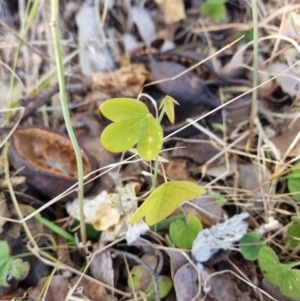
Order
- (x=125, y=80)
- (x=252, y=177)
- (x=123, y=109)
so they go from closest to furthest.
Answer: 1. (x=123, y=109)
2. (x=252, y=177)
3. (x=125, y=80)

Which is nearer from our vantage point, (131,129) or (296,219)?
(131,129)

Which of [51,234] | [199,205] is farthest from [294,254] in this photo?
[51,234]

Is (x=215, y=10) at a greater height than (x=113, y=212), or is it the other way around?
(x=215, y=10)

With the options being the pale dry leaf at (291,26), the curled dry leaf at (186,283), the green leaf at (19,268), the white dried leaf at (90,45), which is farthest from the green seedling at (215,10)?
the green leaf at (19,268)

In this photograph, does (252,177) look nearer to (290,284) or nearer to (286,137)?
(286,137)

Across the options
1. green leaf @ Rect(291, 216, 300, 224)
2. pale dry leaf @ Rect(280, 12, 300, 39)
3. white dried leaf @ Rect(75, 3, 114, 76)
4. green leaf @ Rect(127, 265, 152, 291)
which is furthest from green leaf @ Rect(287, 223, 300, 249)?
white dried leaf @ Rect(75, 3, 114, 76)

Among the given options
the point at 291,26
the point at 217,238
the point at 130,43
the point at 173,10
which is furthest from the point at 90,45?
the point at 217,238

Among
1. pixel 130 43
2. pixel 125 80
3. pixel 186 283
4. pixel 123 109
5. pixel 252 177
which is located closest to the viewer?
pixel 123 109

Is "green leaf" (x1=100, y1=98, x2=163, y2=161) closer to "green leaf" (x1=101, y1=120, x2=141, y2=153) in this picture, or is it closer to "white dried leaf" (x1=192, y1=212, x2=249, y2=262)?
"green leaf" (x1=101, y1=120, x2=141, y2=153)
